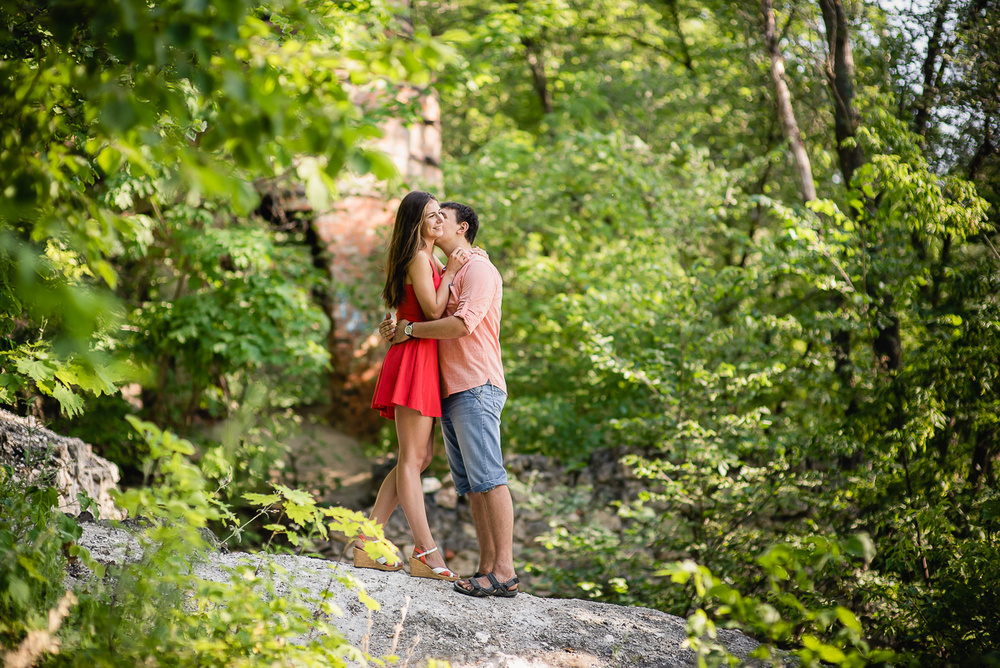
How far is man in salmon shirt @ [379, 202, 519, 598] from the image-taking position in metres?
3.55

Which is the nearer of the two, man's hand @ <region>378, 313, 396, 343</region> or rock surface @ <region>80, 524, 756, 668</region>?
rock surface @ <region>80, 524, 756, 668</region>

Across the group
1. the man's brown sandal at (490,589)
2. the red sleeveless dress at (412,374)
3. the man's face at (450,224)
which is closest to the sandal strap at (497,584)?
the man's brown sandal at (490,589)

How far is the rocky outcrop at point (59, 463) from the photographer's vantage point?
3.56 meters

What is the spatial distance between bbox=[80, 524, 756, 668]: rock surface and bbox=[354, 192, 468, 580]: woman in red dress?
18 cm

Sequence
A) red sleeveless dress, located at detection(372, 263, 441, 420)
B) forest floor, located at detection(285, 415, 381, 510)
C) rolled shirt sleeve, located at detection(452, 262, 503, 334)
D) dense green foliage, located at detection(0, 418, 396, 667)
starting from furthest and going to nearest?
forest floor, located at detection(285, 415, 381, 510)
red sleeveless dress, located at detection(372, 263, 441, 420)
rolled shirt sleeve, located at detection(452, 262, 503, 334)
dense green foliage, located at detection(0, 418, 396, 667)

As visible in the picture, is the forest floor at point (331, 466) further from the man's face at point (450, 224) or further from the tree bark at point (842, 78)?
the tree bark at point (842, 78)

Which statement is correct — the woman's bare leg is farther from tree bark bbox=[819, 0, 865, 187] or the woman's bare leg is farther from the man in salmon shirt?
tree bark bbox=[819, 0, 865, 187]

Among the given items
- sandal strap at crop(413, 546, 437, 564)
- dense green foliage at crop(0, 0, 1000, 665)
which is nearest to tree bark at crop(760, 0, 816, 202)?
dense green foliage at crop(0, 0, 1000, 665)

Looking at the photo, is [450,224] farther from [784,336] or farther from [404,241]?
[784,336]

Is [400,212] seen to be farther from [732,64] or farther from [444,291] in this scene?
[732,64]

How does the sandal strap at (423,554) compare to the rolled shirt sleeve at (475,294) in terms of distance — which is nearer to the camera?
the rolled shirt sleeve at (475,294)

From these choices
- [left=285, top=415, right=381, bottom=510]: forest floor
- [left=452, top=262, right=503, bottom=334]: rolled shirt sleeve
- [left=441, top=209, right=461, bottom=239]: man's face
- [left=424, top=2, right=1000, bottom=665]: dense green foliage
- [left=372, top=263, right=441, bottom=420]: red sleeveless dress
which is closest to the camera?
[left=452, top=262, right=503, bottom=334]: rolled shirt sleeve

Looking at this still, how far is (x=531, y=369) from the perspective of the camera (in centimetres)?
802

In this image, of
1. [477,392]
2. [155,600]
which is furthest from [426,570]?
[155,600]
